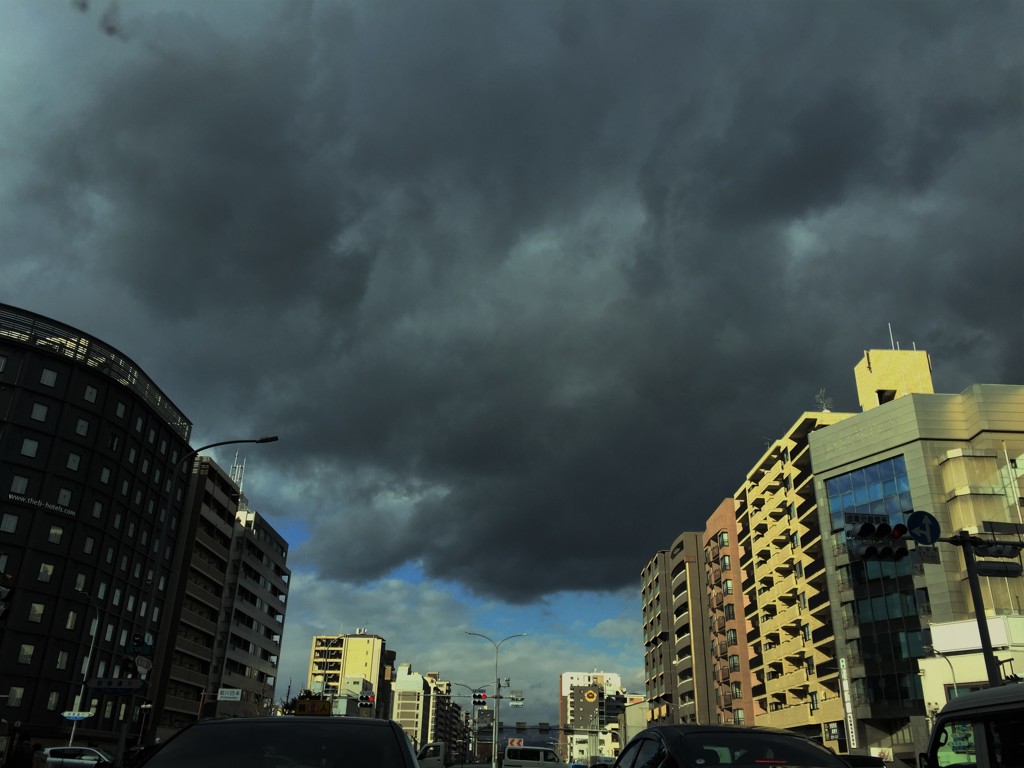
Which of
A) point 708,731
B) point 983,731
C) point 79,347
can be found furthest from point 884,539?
point 79,347

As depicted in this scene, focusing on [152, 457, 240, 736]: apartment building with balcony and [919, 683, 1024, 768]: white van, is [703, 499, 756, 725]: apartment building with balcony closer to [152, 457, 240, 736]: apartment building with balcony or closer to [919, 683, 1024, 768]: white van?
[152, 457, 240, 736]: apartment building with balcony

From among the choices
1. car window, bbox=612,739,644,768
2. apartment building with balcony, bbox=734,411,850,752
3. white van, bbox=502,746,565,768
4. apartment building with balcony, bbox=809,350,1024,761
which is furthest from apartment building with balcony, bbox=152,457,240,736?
car window, bbox=612,739,644,768

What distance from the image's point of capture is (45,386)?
62.2 m

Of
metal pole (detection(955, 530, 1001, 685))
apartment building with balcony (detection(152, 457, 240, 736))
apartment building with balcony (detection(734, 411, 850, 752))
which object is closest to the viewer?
metal pole (detection(955, 530, 1001, 685))

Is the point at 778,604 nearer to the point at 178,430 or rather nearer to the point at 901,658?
the point at 901,658

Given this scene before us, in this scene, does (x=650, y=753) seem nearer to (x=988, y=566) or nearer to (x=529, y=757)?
(x=988, y=566)

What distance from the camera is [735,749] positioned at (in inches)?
234

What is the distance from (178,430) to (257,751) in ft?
269

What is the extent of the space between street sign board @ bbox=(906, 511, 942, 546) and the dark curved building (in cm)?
5046

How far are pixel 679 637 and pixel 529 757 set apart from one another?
76.1 m

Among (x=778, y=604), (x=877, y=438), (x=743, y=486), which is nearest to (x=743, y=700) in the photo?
(x=778, y=604)

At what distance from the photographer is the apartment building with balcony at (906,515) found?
54.4 meters

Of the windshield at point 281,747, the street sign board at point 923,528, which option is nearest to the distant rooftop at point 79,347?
the street sign board at point 923,528

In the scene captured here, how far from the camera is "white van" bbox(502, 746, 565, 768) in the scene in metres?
32.9
